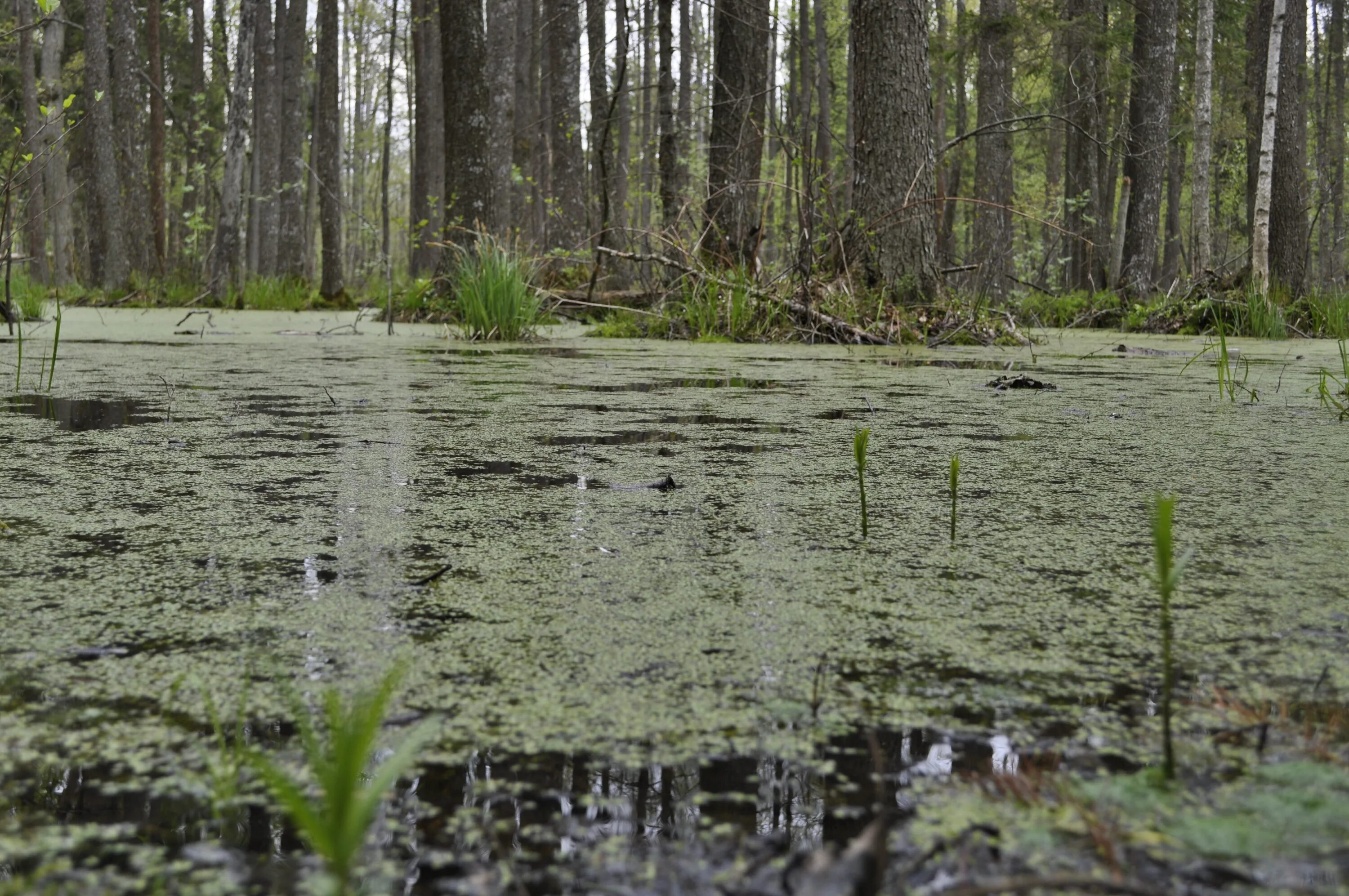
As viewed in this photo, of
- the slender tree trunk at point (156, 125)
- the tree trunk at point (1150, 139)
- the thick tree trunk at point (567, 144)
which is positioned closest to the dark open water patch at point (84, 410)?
the thick tree trunk at point (567, 144)

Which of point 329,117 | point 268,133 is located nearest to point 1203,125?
point 329,117

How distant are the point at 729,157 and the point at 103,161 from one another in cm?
790

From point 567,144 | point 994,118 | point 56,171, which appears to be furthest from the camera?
point 56,171

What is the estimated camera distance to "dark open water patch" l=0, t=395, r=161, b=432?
217 centimetres

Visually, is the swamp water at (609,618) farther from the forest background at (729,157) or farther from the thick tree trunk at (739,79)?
the thick tree trunk at (739,79)

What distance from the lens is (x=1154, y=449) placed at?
6.38 feet

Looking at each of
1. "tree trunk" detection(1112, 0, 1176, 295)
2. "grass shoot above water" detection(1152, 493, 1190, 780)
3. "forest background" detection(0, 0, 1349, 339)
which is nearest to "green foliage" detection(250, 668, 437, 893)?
"grass shoot above water" detection(1152, 493, 1190, 780)

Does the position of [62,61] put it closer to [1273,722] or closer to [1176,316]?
[1176,316]

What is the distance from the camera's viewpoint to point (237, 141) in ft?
26.5

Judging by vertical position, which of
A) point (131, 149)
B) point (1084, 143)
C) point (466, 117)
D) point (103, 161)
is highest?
point (1084, 143)

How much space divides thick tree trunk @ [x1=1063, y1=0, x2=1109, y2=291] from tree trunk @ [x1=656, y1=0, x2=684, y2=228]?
4.14 m

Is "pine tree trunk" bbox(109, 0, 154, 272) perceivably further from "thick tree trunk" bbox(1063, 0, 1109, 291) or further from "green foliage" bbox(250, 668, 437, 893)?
"green foliage" bbox(250, 668, 437, 893)

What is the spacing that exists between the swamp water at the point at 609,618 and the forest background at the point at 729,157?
1620mm

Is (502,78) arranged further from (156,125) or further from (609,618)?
(609,618)
